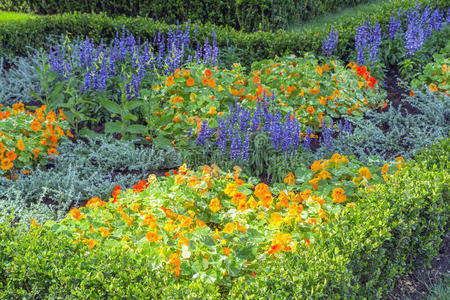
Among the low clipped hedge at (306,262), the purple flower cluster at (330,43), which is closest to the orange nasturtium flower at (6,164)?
the low clipped hedge at (306,262)

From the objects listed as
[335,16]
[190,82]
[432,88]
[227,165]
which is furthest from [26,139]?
[335,16]

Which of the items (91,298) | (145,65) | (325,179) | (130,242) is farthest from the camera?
(145,65)

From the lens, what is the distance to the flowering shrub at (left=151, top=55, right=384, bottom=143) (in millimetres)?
5594

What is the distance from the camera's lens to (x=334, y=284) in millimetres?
2758

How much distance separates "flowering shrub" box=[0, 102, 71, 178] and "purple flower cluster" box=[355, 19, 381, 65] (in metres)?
4.15

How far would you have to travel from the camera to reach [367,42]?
7254 mm

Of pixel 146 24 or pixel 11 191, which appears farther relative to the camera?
pixel 146 24

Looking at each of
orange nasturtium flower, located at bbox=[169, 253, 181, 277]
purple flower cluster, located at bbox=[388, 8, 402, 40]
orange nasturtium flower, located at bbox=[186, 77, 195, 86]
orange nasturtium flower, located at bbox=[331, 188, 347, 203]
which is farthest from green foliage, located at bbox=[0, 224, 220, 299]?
purple flower cluster, located at bbox=[388, 8, 402, 40]

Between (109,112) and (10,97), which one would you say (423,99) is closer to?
(109,112)

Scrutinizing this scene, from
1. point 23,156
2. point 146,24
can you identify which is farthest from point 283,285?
point 146,24

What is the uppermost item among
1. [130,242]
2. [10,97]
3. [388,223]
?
[388,223]

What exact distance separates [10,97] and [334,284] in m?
5.69

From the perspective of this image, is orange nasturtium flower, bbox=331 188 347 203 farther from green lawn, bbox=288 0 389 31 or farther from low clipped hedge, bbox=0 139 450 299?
green lawn, bbox=288 0 389 31

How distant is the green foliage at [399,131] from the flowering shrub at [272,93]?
32 cm
